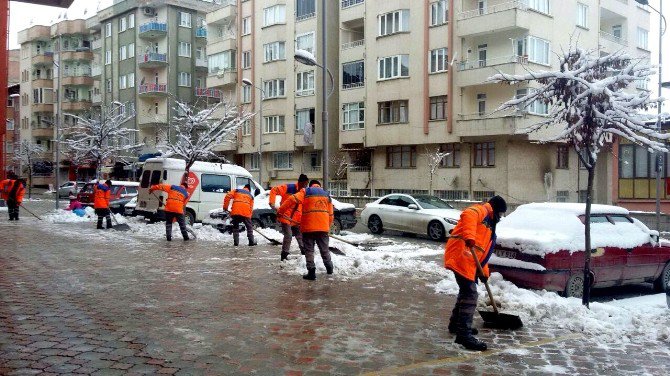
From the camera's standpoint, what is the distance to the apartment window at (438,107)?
3519 cm

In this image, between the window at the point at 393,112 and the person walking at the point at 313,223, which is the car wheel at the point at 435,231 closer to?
the person walking at the point at 313,223

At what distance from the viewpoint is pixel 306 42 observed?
142ft

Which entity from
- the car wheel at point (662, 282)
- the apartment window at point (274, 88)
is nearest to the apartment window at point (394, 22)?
the apartment window at point (274, 88)

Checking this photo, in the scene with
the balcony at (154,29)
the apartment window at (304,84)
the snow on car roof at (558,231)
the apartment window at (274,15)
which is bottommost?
the snow on car roof at (558,231)

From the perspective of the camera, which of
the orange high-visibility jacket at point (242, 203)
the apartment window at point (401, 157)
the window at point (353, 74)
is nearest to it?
the orange high-visibility jacket at point (242, 203)

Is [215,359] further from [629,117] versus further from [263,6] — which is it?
[263,6]

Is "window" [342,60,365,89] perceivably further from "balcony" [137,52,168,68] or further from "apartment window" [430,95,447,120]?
"balcony" [137,52,168,68]

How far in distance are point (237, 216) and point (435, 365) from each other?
10.2 meters

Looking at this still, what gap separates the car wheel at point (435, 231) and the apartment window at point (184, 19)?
4483cm

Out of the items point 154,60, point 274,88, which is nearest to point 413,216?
point 274,88

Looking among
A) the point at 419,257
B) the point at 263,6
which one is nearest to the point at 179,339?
the point at 419,257

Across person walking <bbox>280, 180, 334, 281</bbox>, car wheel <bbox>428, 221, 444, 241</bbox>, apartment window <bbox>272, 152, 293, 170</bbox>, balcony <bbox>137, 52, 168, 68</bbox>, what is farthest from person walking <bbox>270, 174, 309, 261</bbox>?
balcony <bbox>137, 52, 168, 68</bbox>

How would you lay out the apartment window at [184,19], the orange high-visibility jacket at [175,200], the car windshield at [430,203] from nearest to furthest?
the orange high-visibility jacket at [175,200], the car windshield at [430,203], the apartment window at [184,19]

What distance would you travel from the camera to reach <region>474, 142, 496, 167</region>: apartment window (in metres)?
33.7
